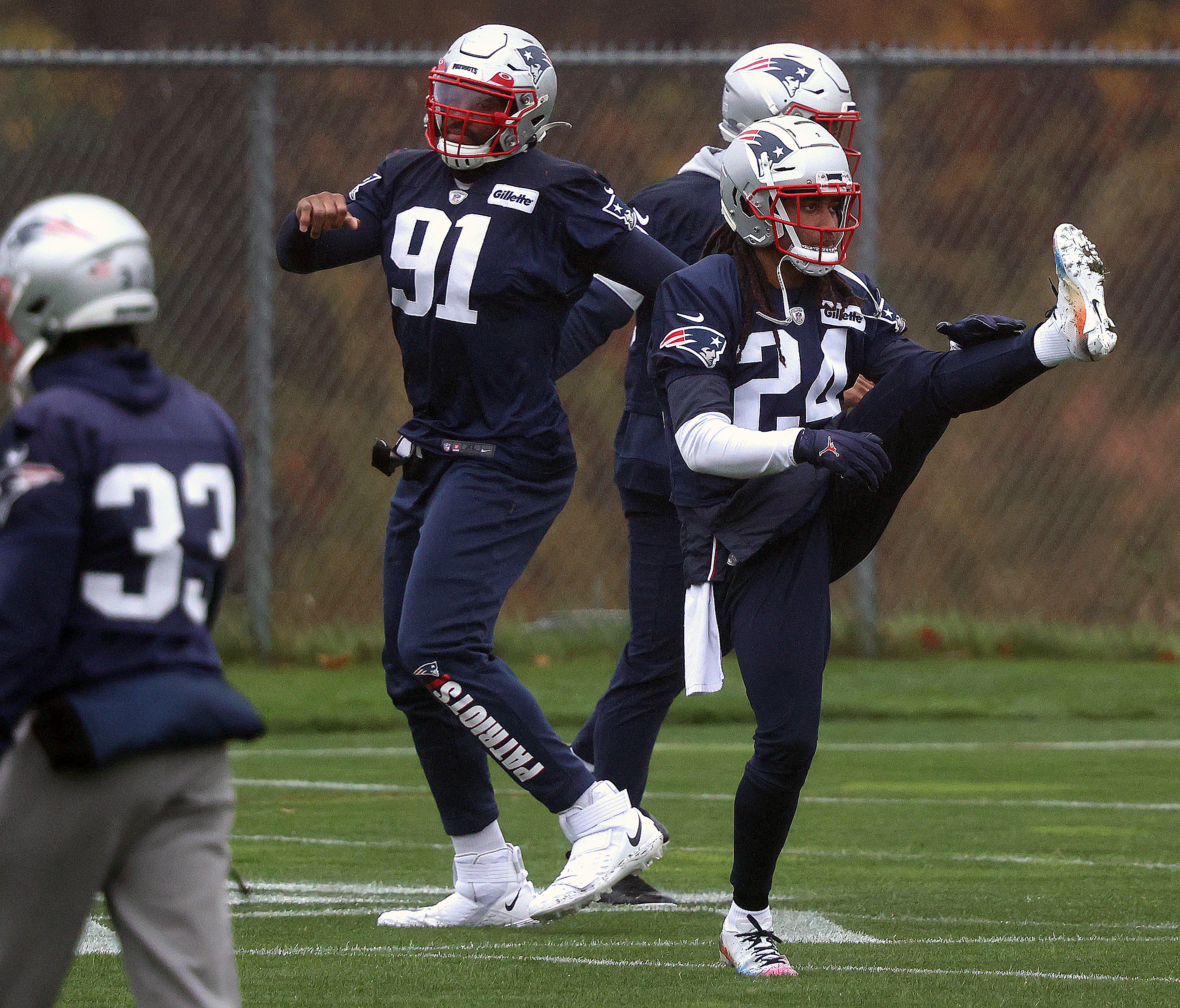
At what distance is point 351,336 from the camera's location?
1120cm

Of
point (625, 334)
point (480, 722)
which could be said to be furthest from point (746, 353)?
point (625, 334)

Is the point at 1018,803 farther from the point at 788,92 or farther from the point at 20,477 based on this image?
the point at 20,477

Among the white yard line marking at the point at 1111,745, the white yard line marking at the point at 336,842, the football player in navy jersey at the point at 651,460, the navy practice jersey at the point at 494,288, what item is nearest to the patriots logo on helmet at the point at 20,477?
the navy practice jersey at the point at 494,288

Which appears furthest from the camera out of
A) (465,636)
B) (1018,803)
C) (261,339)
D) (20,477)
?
(261,339)

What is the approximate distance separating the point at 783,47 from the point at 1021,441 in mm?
5642

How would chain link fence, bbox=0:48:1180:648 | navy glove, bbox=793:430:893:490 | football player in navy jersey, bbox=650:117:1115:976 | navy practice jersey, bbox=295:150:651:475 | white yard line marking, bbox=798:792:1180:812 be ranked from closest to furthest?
1. navy glove, bbox=793:430:893:490
2. football player in navy jersey, bbox=650:117:1115:976
3. navy practice jersey, bbox=295:150:651:475
4. white yard line marking, bbox=798:792:1180:812
5. chain link fence, bbox=0:48:1180:648

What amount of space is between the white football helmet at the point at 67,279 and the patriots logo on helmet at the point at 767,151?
6.33 ft

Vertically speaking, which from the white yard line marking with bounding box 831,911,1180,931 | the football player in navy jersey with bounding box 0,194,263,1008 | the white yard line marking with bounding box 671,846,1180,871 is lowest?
the white yard line marking with bounding box 671,846,1180,871

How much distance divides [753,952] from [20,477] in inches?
88.7

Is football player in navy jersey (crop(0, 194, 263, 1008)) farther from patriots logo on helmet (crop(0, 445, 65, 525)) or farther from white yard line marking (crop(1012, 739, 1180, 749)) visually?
white yard line marking (crop(1012, 739, 1180, 749))

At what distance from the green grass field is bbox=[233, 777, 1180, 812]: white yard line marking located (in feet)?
0.05

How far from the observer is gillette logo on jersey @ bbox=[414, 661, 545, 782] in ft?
17.0

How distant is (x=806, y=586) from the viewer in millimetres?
4805

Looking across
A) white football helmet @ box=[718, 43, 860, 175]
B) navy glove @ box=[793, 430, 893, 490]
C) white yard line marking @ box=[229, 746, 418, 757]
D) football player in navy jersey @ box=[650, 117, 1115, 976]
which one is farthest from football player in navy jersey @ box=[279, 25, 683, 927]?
white yard line marking @ box=[229, 746, 418, 757]
